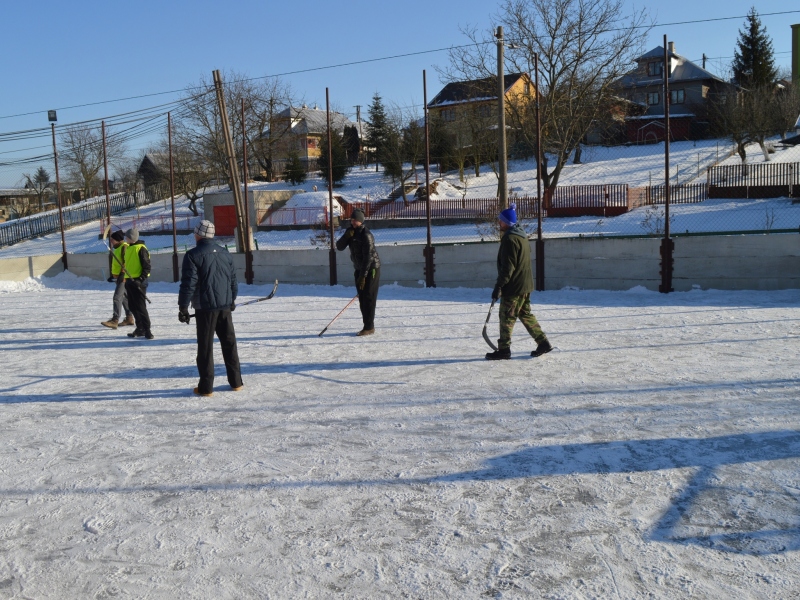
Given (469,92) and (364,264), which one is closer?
(364,264)

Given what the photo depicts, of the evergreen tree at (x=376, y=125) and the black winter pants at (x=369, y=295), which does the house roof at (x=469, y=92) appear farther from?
the black winter pants at (x=369, y=295)

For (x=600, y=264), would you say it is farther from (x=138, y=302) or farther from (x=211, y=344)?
(x=211, y=344)

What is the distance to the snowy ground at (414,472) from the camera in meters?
3.33

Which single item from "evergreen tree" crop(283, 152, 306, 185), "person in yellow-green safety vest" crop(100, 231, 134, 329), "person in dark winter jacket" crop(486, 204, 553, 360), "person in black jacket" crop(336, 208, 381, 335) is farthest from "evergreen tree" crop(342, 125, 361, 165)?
"person in dark winter jacket" crop(486, 204, 553, 360)

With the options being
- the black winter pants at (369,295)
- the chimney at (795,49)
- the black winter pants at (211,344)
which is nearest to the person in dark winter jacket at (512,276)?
the black winter pants at (369,295)

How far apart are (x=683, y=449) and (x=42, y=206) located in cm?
6258

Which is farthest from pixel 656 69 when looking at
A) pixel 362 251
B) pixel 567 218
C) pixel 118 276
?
pixel 118 276

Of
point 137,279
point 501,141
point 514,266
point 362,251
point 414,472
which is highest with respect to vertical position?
point 501,141

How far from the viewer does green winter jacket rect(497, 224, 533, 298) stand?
24.8ft

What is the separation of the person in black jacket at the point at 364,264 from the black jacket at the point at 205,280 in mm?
3017

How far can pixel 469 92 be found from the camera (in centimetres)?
3562

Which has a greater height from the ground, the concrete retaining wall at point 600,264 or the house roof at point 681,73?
the house roof at point 681,73

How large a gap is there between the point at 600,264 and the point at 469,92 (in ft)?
79.7

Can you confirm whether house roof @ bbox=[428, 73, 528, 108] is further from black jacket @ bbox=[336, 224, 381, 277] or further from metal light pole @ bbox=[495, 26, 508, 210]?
black jacket @ bbox=[336, 224, 381, 277]
